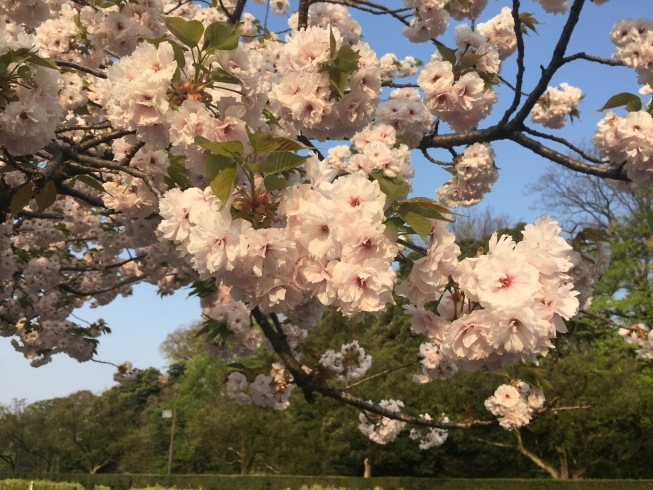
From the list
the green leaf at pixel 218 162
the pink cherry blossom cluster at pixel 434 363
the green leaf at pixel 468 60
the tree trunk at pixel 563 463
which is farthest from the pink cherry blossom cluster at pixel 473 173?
the tree trunk at pixel 563 463

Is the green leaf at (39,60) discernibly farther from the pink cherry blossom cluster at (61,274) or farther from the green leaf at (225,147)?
the pink cherry blossom cluster at (61,274)

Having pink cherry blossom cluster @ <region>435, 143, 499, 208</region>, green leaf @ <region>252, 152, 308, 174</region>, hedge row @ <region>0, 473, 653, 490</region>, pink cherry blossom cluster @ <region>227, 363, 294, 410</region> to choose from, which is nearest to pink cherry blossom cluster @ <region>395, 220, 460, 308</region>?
green leaf @ <region>252, 152, 308, 174</region>

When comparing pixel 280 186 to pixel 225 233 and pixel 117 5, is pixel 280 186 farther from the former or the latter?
pixel 117 5

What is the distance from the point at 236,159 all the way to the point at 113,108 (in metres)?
0.84

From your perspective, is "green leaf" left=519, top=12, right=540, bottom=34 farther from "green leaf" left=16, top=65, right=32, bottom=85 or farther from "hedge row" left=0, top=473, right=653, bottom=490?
"hedge row" left=0, top=473, right=653, bottom=490

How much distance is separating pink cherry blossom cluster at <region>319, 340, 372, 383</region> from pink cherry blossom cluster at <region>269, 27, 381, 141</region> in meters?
3.92

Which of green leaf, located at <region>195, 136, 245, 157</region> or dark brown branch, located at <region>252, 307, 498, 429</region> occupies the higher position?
green leaf, located at <region>195, 136, 245, 157</region>

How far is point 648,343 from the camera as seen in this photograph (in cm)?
591

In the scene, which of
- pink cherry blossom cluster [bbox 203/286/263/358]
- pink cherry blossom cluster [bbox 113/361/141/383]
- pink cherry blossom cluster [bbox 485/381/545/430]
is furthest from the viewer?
pink cherry blossom cluster [bbox 113/361/141/383]

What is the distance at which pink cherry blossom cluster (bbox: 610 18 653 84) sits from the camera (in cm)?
385

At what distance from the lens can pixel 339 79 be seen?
219cm

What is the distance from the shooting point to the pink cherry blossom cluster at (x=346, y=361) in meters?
6.24

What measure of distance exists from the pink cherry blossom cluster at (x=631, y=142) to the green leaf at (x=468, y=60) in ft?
3.23

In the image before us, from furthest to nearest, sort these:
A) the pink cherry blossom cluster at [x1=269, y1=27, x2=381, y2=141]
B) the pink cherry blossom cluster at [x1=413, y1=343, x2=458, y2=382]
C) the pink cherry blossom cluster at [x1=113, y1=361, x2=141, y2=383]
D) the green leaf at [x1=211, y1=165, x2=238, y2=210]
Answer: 1. the pink cherry blossom cluster at [x1=113, y1=361, x2=141, y2=383]
2. the pink cherry blossom cluster at [x1=413, y1=343, x2=458, y2=382]
3. the pink cherry blossom cluster at [x1=269, y1=27, x2=381, y2=141]
4. the green leaf at [x1=211, y1=165, x2=238, y2=210]
